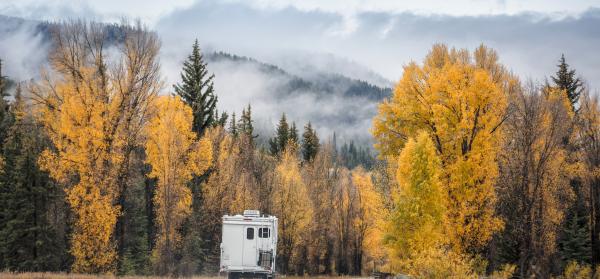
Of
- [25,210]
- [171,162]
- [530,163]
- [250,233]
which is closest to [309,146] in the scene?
[171,162]

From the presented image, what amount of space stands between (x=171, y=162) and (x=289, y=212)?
52.6 ft

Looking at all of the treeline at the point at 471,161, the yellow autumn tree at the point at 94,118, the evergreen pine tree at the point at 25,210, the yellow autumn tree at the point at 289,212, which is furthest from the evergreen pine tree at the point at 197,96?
the treeline at the point at 471,161

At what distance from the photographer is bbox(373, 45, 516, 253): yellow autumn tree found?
29.3 m

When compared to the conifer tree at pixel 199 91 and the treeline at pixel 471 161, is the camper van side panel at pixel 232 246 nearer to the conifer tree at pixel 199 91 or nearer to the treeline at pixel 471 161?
the treeline at pixel 471 161

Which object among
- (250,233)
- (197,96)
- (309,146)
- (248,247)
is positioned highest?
(197,96)

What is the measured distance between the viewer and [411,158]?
A: 1096 inches

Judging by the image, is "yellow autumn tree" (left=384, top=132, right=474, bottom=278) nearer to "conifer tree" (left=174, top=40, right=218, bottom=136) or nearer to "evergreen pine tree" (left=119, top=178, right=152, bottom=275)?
"evergreen pine tree" (left=119, top=178, right=152, bottom=275)

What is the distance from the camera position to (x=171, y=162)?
3438 centimetres

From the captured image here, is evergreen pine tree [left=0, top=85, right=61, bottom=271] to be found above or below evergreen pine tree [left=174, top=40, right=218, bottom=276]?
below

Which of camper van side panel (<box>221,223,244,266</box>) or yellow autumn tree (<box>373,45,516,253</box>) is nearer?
camper van side panel (<box>221,223,244,266</box>)

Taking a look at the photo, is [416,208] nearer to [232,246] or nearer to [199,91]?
[232,246]

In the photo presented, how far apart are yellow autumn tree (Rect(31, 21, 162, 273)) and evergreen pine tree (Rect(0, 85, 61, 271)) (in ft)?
18.1

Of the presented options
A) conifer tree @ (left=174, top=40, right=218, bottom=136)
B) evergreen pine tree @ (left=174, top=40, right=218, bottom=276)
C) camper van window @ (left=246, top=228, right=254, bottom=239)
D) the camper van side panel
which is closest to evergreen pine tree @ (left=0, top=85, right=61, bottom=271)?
Result: evergreen pine tree @ (left=174, top=40, right=218, bottom=276)

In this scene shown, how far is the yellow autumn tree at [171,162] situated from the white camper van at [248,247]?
234 inches
